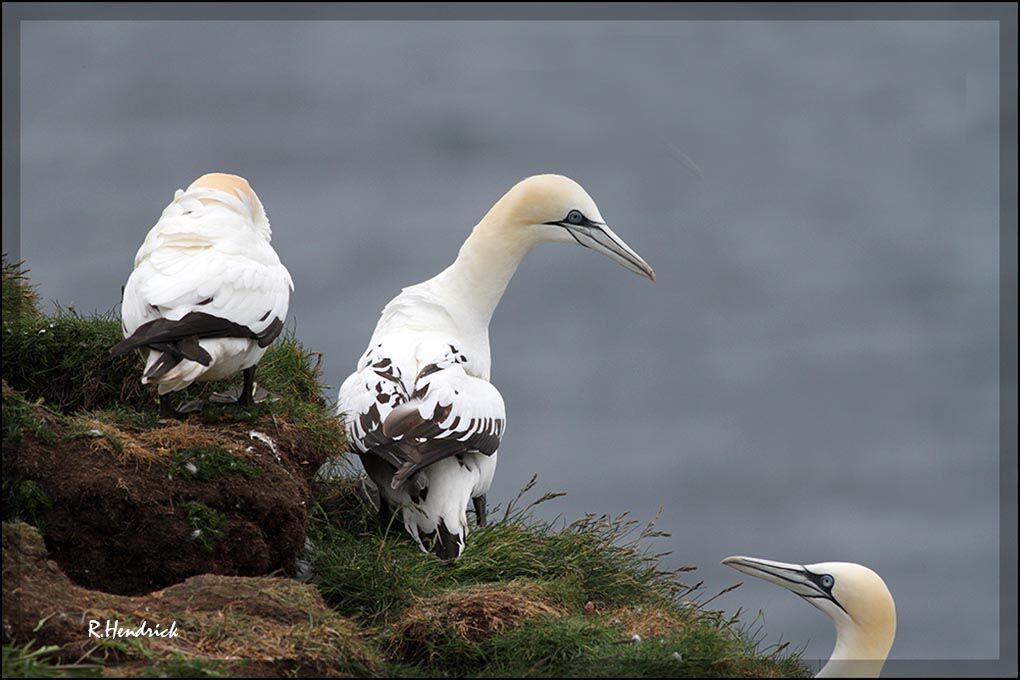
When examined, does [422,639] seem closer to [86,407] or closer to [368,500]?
[368,500]

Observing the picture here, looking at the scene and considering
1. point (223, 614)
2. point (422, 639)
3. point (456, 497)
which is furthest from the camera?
point (456, 497)

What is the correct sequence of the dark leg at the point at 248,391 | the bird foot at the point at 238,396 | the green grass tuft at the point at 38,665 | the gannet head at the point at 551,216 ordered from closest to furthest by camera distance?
the green grass tuft at the point at 38,665 < the dark leg at the point at 248,391 < the bird foot at the point at 238,396 < the gannet head at the point at 551,216

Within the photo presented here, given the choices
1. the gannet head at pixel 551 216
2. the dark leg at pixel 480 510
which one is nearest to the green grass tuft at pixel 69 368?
the dark leg at pixel 480 510

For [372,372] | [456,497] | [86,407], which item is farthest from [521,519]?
[86,407]

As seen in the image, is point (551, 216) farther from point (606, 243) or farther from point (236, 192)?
point (236, 192)

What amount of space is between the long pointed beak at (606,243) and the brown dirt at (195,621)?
4405mm

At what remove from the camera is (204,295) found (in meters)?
8.12

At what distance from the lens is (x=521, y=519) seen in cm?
972

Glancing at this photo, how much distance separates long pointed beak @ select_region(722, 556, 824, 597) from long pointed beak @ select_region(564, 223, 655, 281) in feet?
10.2

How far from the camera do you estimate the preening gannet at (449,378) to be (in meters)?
9.05

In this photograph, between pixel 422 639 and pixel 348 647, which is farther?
pixel 422 639

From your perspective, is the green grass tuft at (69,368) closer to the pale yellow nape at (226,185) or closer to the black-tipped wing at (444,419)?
the pale yellow nape at (226,185)

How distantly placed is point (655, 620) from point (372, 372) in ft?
8.72

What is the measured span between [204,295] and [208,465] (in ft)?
3.08
